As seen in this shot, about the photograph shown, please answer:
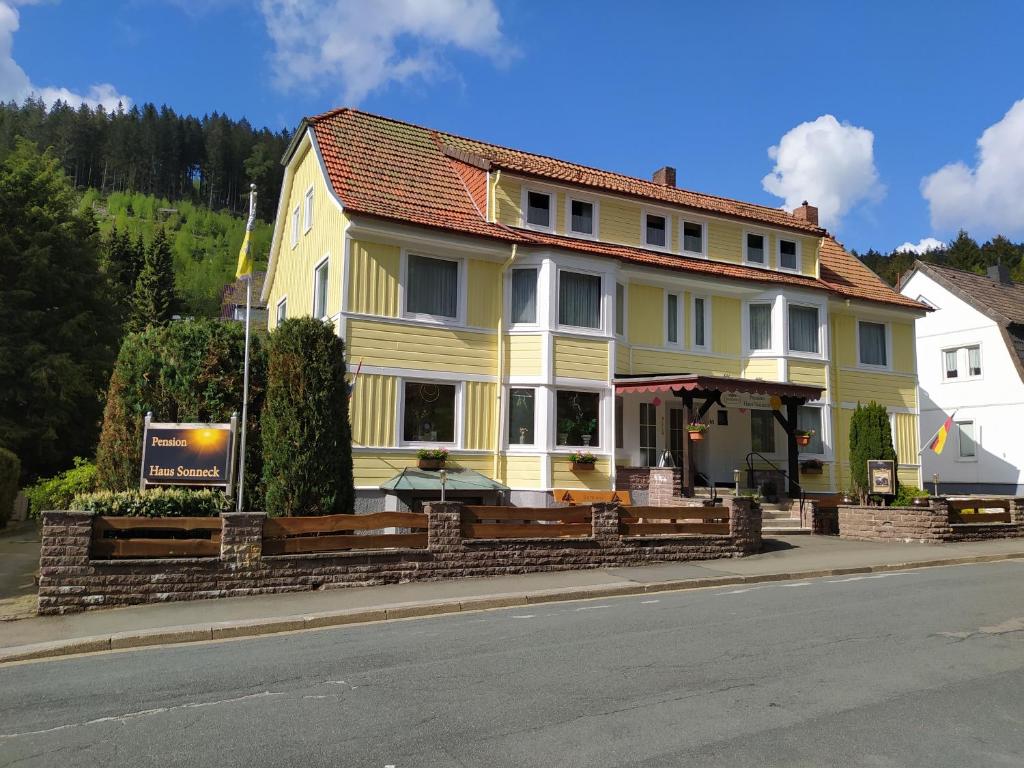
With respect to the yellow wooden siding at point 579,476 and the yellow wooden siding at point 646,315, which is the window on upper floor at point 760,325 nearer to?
the yellow wooden siding at point 646,315

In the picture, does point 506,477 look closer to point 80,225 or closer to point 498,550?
point 498,550

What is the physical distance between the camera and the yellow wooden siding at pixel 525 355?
1934 cm

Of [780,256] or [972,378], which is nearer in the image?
[780,256]

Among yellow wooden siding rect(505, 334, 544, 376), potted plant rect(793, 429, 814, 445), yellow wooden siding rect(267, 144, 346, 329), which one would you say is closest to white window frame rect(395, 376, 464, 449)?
yellow wooden siding rect(505, 334, 544, 376)

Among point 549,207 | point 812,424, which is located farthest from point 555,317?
point 812,424

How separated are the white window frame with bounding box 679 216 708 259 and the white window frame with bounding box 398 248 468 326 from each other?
7.47 m

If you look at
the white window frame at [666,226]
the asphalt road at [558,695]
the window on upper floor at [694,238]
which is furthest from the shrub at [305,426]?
the window on upper floor at [694,238]

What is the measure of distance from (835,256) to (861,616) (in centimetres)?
2140

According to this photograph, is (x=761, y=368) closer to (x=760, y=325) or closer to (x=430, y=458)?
(x=760, y=325)

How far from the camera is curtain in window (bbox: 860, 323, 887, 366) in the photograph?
2571 centimetres

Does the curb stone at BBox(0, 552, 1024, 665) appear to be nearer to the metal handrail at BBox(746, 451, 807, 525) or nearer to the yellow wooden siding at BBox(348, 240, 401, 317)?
the metal handrail at BBox(746, 451, 807, 525)

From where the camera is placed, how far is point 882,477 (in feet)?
62.7

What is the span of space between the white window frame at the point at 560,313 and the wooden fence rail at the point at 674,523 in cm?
618

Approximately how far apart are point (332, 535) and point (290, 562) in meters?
0.92
